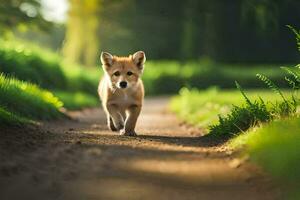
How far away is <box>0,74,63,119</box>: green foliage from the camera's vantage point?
1330cm

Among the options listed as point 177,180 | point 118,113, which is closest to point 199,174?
point 177,180

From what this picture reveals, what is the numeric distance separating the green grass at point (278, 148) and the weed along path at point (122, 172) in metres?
0.16

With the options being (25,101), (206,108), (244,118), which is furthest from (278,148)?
(206,108)

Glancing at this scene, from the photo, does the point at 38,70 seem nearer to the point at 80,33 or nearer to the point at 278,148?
the point at 278,148

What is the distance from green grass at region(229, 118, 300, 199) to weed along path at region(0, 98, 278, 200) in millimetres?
159

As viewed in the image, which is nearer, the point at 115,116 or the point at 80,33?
the point at 115,116

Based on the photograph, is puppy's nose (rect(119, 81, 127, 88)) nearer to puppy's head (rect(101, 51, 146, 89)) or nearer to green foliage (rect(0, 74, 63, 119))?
puppy's head (rect(101, 51, 146, 89))

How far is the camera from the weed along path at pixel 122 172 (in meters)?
6.99

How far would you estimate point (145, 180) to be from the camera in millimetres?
7449

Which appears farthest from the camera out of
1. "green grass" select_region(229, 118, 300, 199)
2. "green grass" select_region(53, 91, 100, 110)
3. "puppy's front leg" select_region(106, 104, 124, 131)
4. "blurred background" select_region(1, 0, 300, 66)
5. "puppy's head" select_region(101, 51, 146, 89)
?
"blurred background" select_region(1, 0, 300, 66)

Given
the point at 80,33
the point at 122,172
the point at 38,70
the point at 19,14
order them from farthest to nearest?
the point at 80,33
the point at 19,14
the point at 38,70
the point at 122,172

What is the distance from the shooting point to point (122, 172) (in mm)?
7703

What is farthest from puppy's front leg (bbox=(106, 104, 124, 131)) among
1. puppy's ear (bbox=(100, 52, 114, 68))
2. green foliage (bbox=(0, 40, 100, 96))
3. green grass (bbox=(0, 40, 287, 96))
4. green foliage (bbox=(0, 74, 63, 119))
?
green grass (bbox=(0, 40, 287, 96))

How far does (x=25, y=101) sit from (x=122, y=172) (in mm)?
6981
